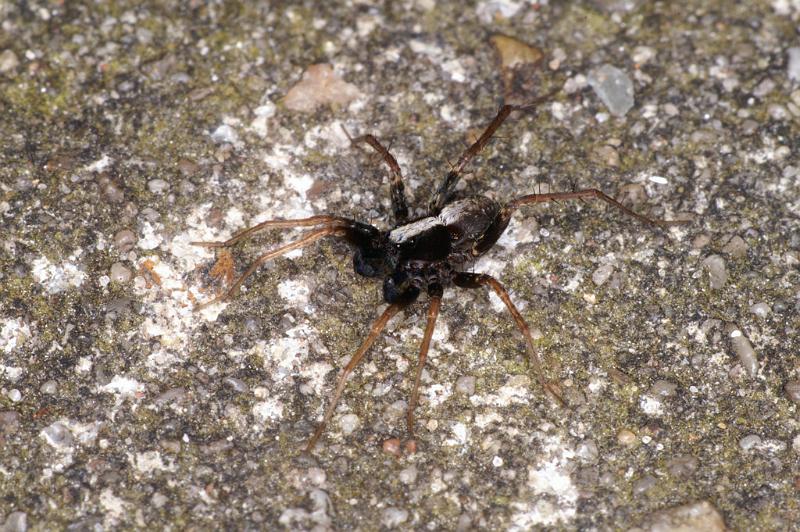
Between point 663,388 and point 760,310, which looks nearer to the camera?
point 663,388

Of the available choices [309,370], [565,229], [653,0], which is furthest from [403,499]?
[653,0]

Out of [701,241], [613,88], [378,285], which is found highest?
[613,88]

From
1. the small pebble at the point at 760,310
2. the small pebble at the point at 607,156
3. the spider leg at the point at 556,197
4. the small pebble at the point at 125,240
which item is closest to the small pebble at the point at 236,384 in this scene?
the small pebble at the point at 125,240

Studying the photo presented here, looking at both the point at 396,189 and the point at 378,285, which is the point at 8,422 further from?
the point at 396,189

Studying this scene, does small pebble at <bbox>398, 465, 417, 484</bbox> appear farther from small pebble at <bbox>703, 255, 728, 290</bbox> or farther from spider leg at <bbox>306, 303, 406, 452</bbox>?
small pebble at <bbox>703, 255, 728, 290</bbox>

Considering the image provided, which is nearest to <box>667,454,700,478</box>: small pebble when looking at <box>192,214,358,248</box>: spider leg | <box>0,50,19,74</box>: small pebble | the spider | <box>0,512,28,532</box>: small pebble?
the spider

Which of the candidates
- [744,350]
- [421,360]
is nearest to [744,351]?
[744,350]

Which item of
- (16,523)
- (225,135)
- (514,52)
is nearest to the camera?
(16,523)
